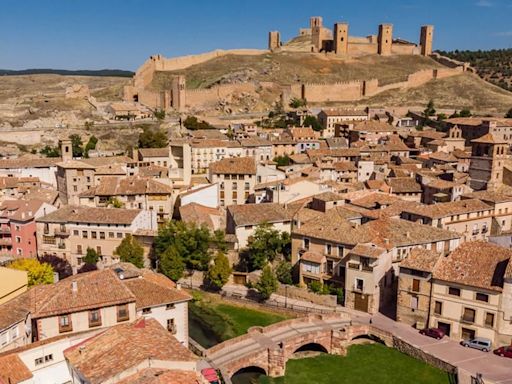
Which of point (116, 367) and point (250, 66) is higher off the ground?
point (250, 66)

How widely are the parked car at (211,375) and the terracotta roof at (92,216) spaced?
21.9 metres

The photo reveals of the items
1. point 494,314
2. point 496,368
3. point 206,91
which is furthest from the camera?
point 206,91

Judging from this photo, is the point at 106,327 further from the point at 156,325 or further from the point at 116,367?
the point at 116,367

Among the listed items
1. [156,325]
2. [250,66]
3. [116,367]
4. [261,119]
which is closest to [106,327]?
[156,325]

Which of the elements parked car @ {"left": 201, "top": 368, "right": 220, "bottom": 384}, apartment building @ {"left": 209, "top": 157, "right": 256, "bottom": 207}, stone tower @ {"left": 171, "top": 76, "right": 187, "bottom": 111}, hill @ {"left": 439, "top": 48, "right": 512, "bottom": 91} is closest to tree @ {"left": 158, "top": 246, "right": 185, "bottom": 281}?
parked car @ {"left": 201, "top": 368, "right": 220, "bottom": 384}

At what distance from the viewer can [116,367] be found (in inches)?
786

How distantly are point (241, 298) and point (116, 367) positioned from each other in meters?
21.9

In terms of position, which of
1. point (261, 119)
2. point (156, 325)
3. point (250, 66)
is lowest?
point (156, 325)

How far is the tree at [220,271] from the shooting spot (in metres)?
42.2

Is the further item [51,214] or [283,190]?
[283,190]

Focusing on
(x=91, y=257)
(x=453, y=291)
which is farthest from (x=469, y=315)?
(x=91, y=257)

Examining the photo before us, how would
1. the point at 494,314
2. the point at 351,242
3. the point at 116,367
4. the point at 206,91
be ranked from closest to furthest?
the point at 116,367, the point at 494,314, the point at 351,242, the point at 206,91

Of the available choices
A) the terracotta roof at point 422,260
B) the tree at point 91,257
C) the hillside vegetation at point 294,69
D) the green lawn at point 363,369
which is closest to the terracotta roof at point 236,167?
the tree at point 91,257

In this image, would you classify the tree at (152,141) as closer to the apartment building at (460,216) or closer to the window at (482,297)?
the apartment building at (460,216)
